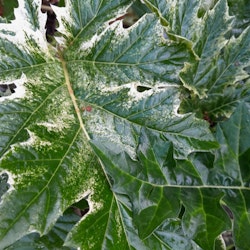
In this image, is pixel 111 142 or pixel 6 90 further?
pixel 6 90

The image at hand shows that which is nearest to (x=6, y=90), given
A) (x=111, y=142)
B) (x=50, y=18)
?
(x=50, y=18)

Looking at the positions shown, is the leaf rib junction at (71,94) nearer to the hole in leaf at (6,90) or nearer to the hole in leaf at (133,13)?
the hole in leaf at (6,90)

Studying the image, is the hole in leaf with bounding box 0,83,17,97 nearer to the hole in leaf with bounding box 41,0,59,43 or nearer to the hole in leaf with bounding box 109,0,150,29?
the hole in leaf with bounding box 41,0,59,43

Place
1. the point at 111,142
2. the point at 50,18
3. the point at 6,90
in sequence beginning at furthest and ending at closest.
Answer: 1. the point at 50,18
2. the point at 6,90
3. the point at 111,142

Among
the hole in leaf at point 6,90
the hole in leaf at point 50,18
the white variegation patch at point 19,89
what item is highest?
the white variegation patch at point 19,89

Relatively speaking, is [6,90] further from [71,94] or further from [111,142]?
[111,142]

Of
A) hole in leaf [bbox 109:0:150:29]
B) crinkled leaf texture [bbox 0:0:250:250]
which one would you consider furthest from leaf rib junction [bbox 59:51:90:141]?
hole in leaf [bbox 109:0:150:29]

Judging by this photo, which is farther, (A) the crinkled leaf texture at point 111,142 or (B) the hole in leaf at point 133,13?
(B) the hole in leaf at point 133,13

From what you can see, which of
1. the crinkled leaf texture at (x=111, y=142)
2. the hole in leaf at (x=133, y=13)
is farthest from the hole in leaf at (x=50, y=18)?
the crinkled leaf texture at (x=111, y=142)

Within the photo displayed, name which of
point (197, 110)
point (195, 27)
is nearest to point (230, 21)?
point (195, 27)
